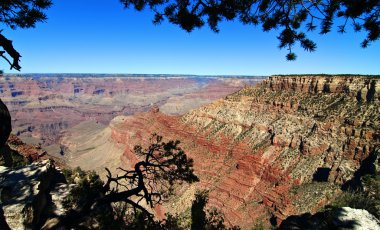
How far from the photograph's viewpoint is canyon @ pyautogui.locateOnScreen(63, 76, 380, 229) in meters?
49.1

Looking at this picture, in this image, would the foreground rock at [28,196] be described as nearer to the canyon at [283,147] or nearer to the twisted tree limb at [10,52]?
the twisted tree limb at [10,52]

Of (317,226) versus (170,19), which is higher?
(170,19)

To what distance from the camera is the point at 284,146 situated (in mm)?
62344

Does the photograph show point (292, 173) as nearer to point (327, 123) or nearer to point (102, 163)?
point (327, 123)

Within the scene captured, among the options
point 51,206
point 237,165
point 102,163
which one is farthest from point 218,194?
point 102,163

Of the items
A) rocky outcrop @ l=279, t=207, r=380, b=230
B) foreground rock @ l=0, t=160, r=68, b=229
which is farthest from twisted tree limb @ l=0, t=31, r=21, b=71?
rocky outcrop @ l=279, t=207, r=380, b=230

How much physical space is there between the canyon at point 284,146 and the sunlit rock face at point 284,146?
15cm

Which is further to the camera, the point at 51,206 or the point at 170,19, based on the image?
the point at 51,206

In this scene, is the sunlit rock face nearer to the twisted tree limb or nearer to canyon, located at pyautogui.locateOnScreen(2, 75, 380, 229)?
canyon, located at pyautogui.locateOnScreen(2, 75, 380, 229)

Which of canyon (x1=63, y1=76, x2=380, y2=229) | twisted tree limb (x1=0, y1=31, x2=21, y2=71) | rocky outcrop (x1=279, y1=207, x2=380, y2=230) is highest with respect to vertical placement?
twisted tree limb (x1=0, y1=31, x2=21, y2=71)

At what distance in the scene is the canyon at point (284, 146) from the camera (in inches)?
1932

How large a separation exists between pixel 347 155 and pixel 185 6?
5066cm

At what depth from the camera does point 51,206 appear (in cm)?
1547

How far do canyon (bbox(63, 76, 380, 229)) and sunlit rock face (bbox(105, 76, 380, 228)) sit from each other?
0.48 feet
